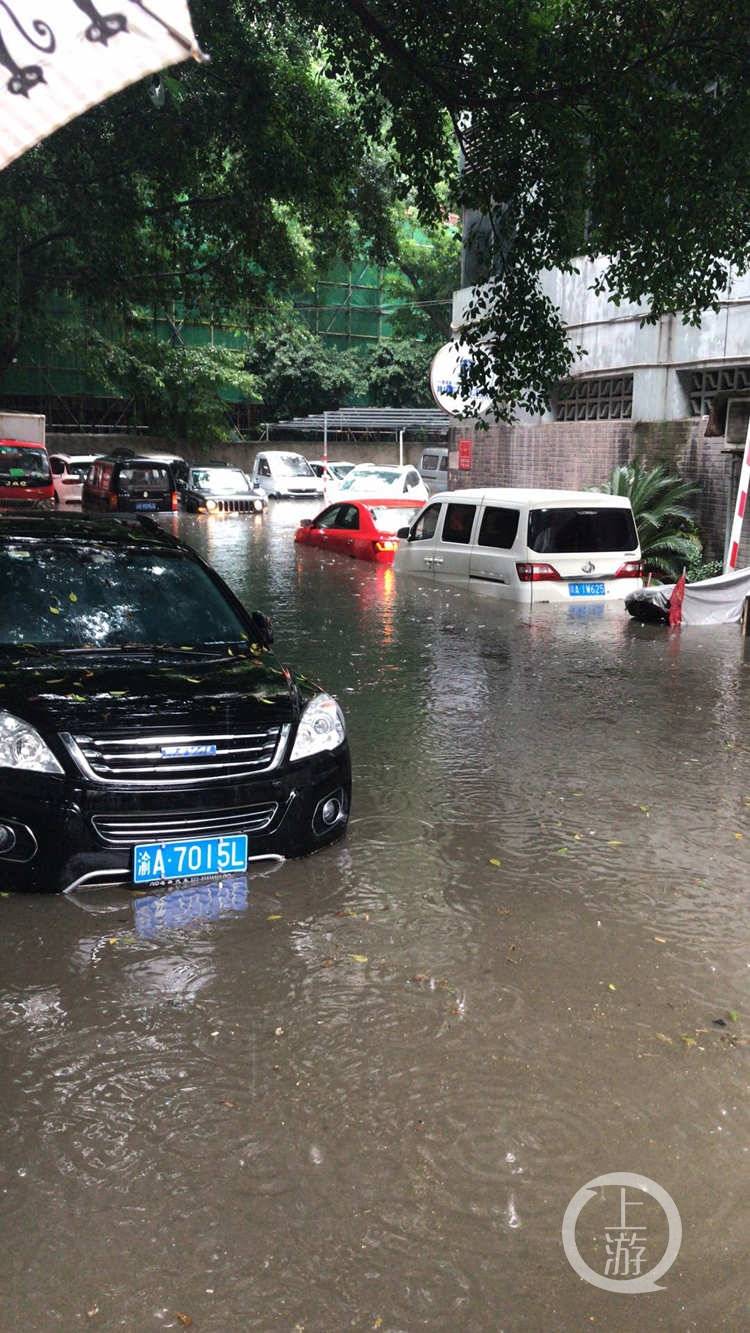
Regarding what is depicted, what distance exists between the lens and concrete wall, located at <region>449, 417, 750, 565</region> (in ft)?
65.0

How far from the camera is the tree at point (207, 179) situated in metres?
18.6

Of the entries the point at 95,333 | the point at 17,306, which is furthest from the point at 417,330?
the point at 17,306

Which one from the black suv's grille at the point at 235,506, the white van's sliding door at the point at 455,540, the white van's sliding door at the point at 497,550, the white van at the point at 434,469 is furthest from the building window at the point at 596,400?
the black suv's grille at the point at 235,506

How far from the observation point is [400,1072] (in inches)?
171

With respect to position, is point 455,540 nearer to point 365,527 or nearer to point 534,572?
point 534,572

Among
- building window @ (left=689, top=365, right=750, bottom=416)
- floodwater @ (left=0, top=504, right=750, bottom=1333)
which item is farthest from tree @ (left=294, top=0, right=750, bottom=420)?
floodwater @ (left=0, top=504, right=750, bottom=1333)

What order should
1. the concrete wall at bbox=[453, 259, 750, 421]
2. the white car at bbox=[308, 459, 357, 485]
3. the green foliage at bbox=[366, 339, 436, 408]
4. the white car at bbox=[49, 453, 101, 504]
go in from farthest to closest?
1. the green foliage at bbox=[366, 339, 436, 408]
2. the white car at bbox=[308, 459, 357, 485]
3. the white car at bbox=[49, 453, 101, 504]
4. the concrete wall at bbox=[453, 259, 750, 421]

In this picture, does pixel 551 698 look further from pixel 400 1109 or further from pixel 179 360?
pixel 179 360

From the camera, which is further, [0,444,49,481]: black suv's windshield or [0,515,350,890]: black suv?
[0,444,49,481]: black suv's windshield

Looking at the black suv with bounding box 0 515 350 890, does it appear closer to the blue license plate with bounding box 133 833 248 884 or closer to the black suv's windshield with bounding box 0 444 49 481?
the blue license plate with bounding box 133 833 248 884

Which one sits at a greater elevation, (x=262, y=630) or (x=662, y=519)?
(x=262, y=630)

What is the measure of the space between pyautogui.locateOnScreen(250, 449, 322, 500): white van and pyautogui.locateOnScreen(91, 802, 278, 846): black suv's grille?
3861cm

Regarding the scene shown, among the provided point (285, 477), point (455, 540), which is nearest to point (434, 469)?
point (285, 477)

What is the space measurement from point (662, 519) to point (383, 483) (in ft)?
53.6
